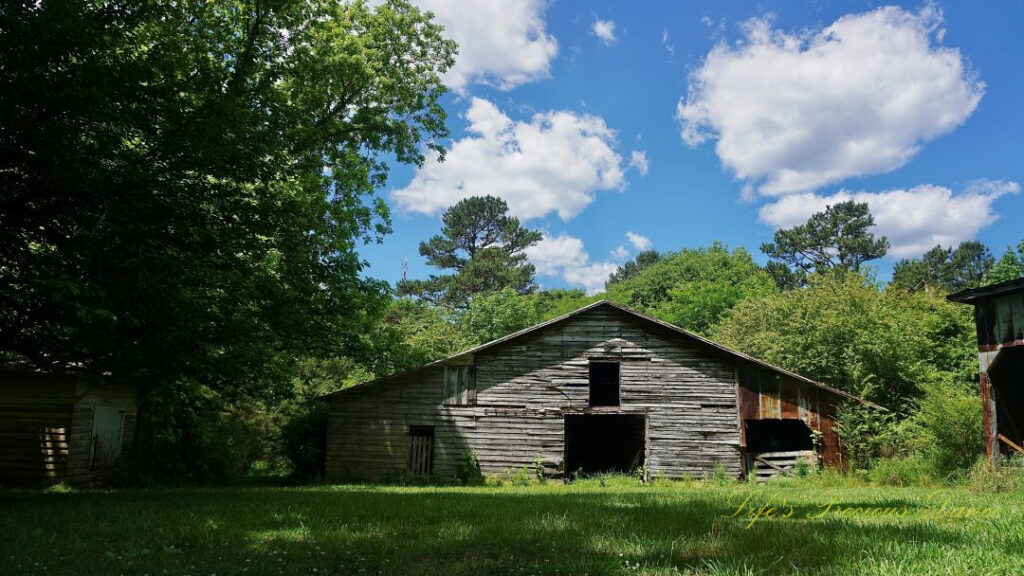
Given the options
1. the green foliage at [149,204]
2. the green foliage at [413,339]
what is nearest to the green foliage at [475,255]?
the green foliage at [413,339]

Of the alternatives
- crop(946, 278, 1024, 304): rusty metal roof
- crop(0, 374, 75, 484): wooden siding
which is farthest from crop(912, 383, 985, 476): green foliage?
crop(0, 374, 75, 484): wooden siding

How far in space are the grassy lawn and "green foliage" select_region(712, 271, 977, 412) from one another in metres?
17.7

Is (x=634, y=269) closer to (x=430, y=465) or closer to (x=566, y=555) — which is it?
(x=430, y=465)

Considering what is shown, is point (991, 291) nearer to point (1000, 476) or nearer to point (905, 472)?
point (1000, 476)

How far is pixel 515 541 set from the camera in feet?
20.1

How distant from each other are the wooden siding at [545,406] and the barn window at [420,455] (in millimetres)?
231

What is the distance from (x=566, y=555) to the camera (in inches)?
214

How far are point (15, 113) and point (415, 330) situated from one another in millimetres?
31612

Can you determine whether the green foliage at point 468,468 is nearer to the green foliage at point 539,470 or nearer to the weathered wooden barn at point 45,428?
the green foliage at point 539,470

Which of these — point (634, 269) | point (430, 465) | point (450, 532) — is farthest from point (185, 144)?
point (634, 269)

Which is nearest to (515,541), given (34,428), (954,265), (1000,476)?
(1000,476)

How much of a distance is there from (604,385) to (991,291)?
66.9 ft

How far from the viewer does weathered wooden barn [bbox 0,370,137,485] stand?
17.8m

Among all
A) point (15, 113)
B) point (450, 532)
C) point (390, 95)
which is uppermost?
point (390, 95)
